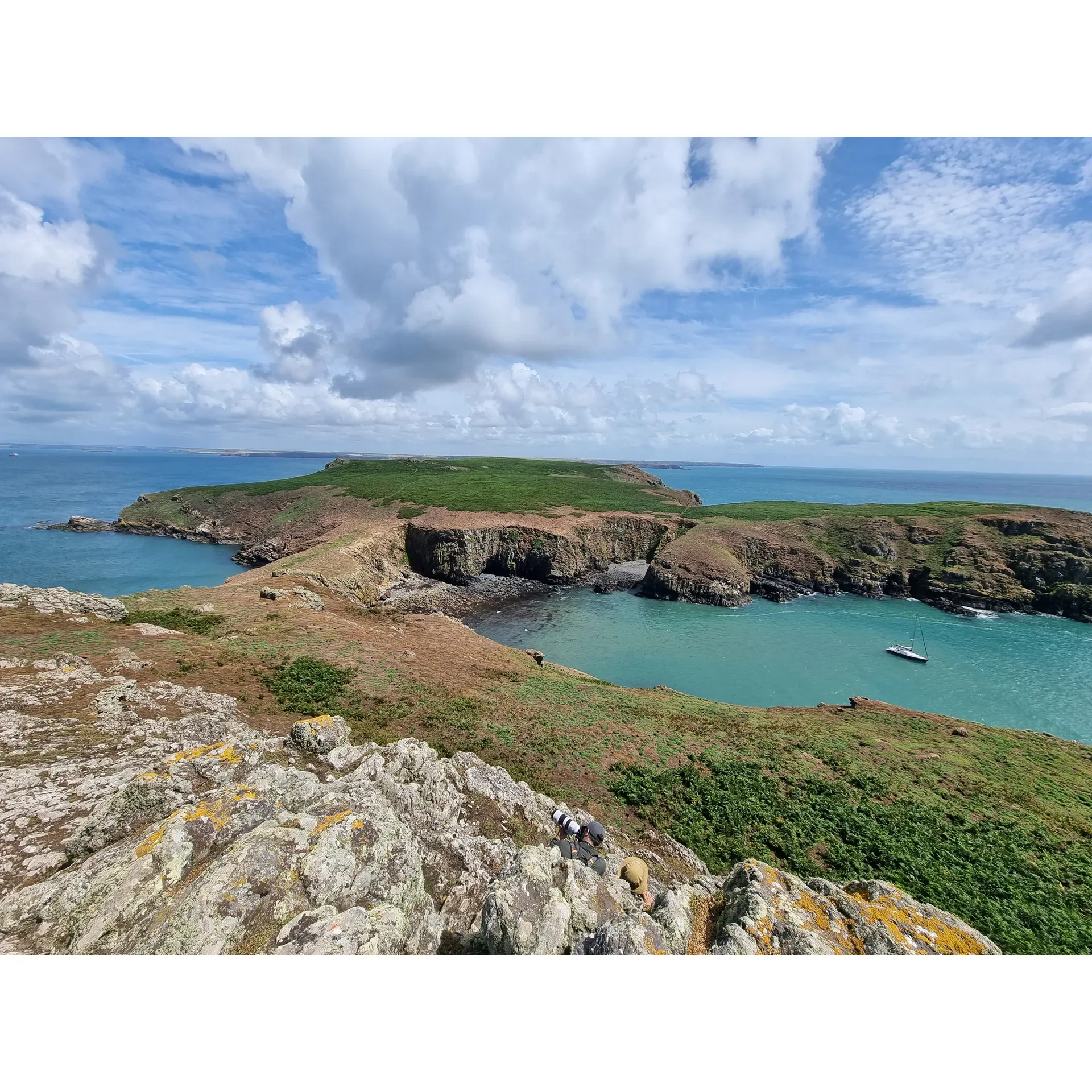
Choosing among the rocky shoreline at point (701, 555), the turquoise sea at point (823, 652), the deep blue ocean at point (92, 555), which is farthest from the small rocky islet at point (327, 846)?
the deep blue ocean at point (92, 555)

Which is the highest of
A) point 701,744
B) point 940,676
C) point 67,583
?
point 701,744

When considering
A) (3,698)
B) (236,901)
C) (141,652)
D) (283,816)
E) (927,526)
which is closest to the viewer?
(236,901)

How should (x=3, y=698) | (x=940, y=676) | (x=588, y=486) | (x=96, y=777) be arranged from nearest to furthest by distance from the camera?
(x=96, y=777), (x=3, y=698), (x=940, y=676), (x=588, y=486)

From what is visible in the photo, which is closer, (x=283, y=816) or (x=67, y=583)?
(x=283, y=816)

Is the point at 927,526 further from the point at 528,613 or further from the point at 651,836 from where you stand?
the point at 651,836

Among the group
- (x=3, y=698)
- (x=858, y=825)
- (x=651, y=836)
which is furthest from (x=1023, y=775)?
(x=3, y=698)

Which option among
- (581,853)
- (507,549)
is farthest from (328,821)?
(507,549)

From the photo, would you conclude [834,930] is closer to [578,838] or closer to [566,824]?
[578,838]

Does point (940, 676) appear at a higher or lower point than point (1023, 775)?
lower
